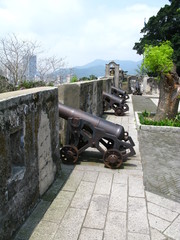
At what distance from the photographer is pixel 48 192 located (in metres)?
4.03

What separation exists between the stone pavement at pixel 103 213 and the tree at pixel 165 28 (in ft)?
83.2

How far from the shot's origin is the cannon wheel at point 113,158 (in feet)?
16.5

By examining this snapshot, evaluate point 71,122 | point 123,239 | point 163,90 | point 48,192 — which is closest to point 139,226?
point 123,239

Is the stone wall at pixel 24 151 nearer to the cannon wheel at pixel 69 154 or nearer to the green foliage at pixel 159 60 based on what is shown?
the cannon wheel at pixel 69 154

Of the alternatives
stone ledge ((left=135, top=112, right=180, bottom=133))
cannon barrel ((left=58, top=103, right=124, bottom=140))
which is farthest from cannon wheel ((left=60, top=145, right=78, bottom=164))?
stone ledge ((left=135, top=112, right=180, bottom=133))

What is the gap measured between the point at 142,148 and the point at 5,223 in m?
4.36

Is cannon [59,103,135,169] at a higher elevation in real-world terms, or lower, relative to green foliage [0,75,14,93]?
lower

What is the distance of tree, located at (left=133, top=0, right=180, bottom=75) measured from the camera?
1114 inches

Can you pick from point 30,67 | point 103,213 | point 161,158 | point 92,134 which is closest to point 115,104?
point 161,158

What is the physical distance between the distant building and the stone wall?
36.0 ft

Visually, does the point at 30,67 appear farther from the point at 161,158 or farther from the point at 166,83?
the point at 161,158

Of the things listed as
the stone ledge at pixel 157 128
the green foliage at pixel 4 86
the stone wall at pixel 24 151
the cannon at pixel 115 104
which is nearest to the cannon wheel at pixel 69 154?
the stone wall at pixel 24 151

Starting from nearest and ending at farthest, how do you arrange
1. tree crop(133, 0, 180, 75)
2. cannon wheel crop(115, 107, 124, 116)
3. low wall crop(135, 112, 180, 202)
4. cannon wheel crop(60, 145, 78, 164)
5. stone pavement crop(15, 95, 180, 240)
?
stone pavement crop(15, 95, 180, 240)
low wall crop(135, 112, 180, 202)
cannon wheel crop(60, 145, 78, 164)
cannon wheel crop(115, 107, 124, 116)
tree crop(133, 0, 180, 75)

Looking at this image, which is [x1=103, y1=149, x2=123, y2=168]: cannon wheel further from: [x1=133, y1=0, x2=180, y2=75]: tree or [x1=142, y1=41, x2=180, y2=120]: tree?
[x1=133, y1=0, x2=180, y2=75]: tree
